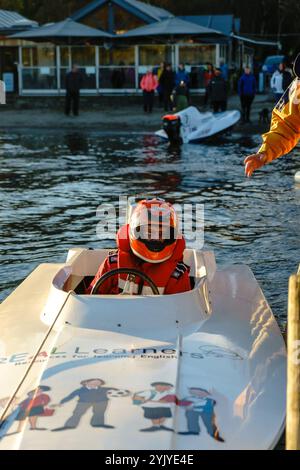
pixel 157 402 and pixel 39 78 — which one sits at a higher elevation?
A: pixel 39 78

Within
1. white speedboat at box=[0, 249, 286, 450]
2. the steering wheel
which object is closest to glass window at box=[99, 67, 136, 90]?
white speedboat at box=[0, 249, 286, 450]

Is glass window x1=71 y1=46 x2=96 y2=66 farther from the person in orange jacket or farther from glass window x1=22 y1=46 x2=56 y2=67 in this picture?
the person in orange jacket

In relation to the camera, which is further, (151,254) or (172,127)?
(172,127)

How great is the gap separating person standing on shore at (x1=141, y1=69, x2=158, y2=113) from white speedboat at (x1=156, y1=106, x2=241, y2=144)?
6419mm

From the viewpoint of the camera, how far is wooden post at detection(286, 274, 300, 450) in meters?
4.12

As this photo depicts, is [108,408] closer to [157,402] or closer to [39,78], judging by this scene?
[157,402]

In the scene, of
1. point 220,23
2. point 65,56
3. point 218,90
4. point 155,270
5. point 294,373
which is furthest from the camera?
point 220,23

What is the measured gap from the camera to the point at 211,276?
271 inches

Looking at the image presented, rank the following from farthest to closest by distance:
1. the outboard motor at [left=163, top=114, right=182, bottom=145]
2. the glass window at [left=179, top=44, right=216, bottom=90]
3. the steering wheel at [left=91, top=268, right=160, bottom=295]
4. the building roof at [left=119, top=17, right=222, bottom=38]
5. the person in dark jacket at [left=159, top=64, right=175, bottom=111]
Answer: the glass window at [left=179, top=44, right=216, bottom=90] < the building roof at [left=119, top=17, right=222, bottom=38] < the person in dark jacket at [left=159, top=64, right=175, bottom=111] < the outboard motor at [left=163, top=114, right=182, bottom=145] < the steering wheel at [left=91, top=268, right=160, bottom=295]

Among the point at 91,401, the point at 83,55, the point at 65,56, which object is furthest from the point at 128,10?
the point at 91,401

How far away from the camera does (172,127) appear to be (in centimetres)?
2186

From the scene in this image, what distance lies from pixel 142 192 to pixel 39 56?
22.3 m

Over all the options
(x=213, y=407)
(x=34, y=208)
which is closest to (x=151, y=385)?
(x=213, y=407)

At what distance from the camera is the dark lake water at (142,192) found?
10.3 meters
